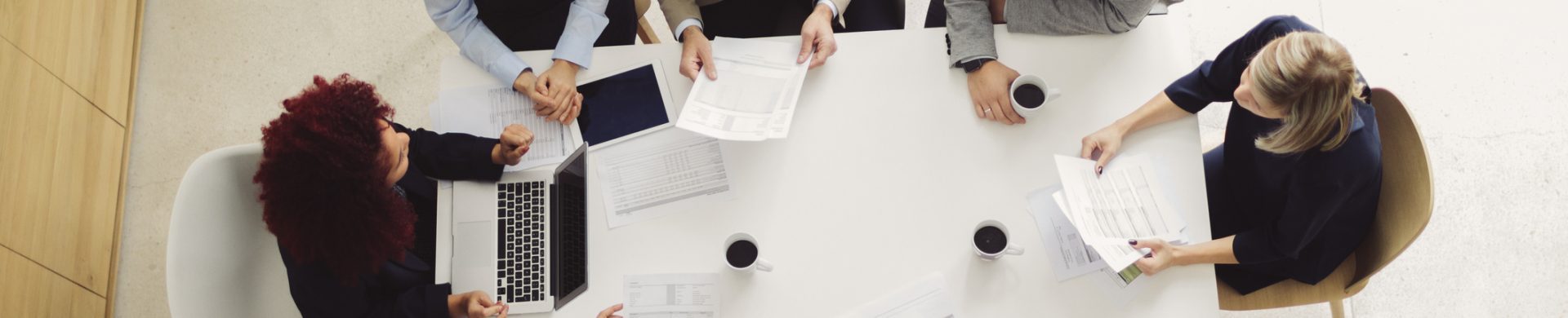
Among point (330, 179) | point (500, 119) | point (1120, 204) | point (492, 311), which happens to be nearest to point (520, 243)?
point (492, 311)

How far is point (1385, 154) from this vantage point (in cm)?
141

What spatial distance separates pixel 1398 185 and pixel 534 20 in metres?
1.64

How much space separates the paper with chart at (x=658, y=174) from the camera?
5.04 feet

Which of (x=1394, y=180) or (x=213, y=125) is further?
(x=213, y=125)

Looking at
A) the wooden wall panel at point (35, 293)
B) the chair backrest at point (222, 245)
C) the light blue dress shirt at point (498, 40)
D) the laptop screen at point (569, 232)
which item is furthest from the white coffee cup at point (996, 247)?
the wooden wall panel at point (35, 293)

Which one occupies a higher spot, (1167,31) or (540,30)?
(540,30)

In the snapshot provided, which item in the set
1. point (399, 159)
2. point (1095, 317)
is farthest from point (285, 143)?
point (1095, 317)

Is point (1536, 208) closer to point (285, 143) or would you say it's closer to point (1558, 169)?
point (1558, 169)

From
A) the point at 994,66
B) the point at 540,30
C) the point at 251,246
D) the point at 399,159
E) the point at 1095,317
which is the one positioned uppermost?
the point at 540,30

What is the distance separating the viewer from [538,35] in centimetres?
192

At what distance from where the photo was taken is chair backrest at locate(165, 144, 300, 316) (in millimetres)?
1355

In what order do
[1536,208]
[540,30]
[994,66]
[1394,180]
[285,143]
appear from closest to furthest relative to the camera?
[285,143], [1394,180], [994,66], [540,30], [1536,208]

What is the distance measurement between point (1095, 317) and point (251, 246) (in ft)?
4.81

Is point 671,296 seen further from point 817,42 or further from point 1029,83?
point 1029,83
